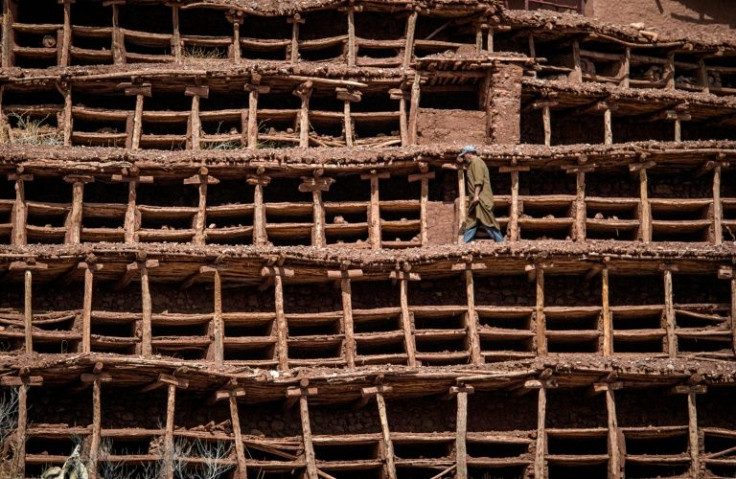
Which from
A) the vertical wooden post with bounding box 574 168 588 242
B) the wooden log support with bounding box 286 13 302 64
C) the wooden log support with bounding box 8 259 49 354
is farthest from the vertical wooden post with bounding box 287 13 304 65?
the wooden log support with bounding box 8 259 49 354

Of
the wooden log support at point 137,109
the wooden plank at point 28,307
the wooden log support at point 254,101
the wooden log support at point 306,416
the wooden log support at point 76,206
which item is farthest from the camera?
the wooden log support at point 254,101

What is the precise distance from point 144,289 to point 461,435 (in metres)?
6.33

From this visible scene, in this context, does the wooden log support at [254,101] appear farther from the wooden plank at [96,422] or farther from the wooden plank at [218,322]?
the wooden plank at [96,422]

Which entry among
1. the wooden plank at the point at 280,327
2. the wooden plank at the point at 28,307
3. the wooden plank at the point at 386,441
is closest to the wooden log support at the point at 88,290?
the wooden plank at the point at 28,307

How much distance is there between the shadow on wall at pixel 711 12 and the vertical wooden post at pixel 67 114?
44.4 ft

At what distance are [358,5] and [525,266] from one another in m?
6.99

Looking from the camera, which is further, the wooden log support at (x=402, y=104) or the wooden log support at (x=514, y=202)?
the wooden log support at (x=402, y=104)

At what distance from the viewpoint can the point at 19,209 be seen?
111ft

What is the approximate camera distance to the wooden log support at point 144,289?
32469 millimetres

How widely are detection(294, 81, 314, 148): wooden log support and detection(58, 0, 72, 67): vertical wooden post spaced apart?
4.69 meters

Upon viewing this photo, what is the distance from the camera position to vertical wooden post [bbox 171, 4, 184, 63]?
37.0 m

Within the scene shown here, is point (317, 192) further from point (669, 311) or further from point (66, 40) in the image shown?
point (669, 311)

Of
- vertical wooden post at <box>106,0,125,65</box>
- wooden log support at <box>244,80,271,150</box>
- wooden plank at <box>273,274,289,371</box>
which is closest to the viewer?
wooden plank at <box>273,274,289,371</box>

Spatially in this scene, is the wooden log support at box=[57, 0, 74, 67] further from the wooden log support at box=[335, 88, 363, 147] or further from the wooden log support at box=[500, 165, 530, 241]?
the wooden log support at box=[500, 165, 530, 241]
